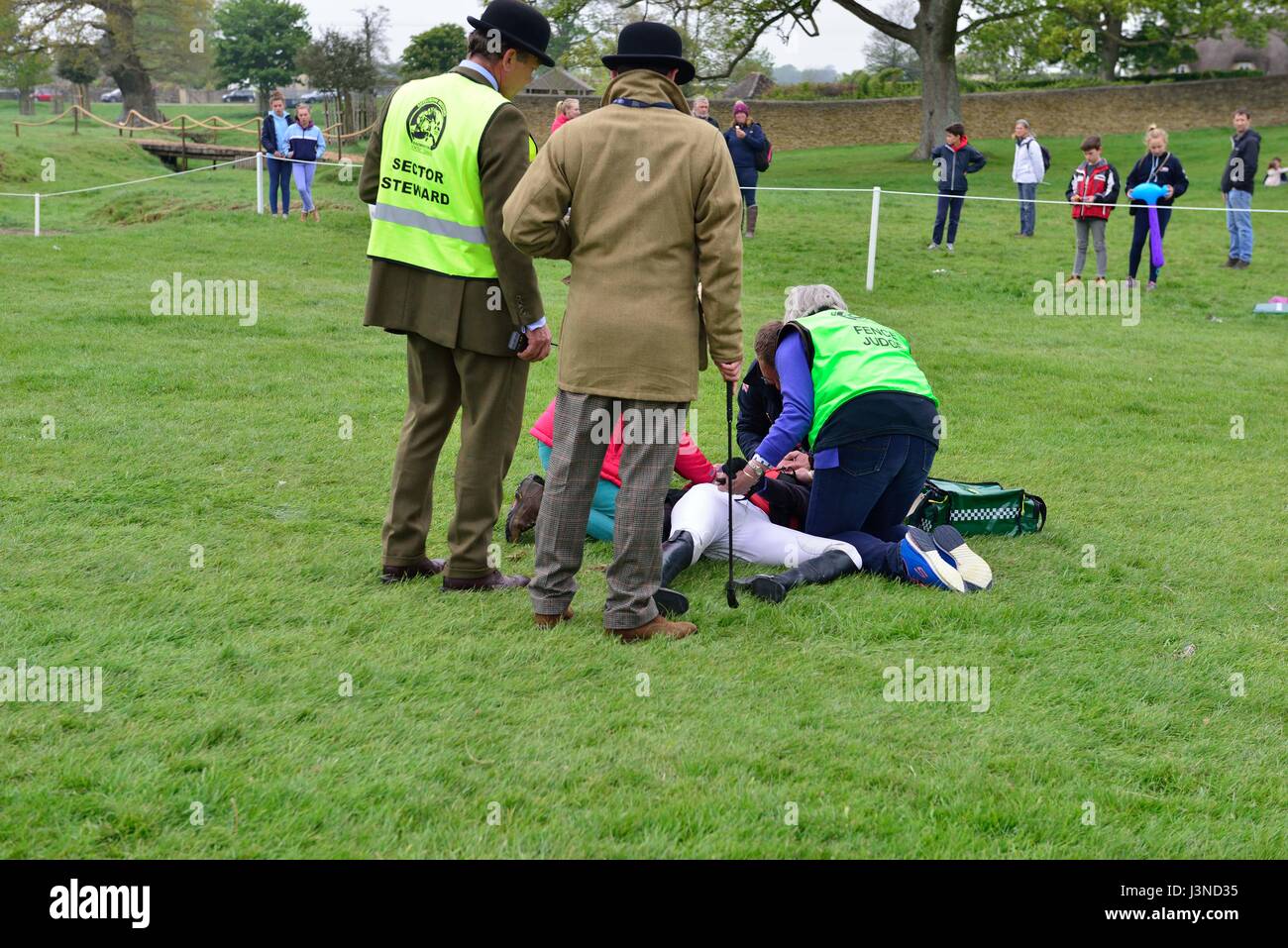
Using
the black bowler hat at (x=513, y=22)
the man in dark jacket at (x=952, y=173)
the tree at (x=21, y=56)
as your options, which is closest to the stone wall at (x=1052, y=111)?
the tree at (x=21, y=56)

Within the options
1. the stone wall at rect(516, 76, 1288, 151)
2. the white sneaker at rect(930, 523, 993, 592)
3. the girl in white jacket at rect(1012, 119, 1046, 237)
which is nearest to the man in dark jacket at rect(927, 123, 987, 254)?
the girl in white jacket at rect(1012, 119, 1046, 237)

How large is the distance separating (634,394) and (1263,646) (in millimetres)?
2588

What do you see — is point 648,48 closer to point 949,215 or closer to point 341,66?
point 949,215

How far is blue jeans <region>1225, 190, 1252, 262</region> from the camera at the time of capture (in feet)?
54.8

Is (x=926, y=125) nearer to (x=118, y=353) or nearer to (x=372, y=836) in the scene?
→ (x=118, y=353)

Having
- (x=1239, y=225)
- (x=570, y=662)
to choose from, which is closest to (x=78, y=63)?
(x=1239, y=225)

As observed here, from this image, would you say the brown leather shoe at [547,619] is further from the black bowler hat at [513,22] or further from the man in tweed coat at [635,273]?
the black bowler hat at [513,22]

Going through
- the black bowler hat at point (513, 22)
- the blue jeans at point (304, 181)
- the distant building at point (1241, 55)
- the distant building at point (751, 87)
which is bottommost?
the black bowler hat at point (513, 22)

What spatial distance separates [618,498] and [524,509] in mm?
1364

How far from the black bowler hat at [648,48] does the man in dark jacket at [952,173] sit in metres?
13.8

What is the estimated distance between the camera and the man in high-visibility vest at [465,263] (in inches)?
183

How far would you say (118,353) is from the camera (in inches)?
373

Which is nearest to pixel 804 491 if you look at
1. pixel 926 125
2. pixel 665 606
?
pixel 665 606
